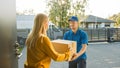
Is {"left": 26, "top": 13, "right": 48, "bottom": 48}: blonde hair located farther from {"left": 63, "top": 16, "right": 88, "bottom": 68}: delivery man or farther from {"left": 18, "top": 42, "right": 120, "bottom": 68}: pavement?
{"left": 18, "top": 42, "right": 120, "bottom": 68}: pavement

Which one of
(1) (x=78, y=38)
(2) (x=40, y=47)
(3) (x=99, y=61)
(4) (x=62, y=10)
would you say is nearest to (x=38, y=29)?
(2) (x=40, y=47)

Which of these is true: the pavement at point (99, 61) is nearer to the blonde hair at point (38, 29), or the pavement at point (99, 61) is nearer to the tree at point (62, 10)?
the blonde hair at point (38, 29)

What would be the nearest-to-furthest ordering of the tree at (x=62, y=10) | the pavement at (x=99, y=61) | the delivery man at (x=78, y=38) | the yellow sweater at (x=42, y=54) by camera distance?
the yellow sweater at (x=42, y=54) < the delivery man at (x=78, y=38) < the pavement at (x=99, y=61) < the tree at (x=62, y=10)

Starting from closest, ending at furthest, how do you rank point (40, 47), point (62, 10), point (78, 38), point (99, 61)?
point (40, 47), point (78, 38), point (99, 61), point (62, 10)

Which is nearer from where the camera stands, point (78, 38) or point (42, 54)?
point (42, 54)

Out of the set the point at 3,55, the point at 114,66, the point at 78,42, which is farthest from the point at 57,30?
the point at 3,55

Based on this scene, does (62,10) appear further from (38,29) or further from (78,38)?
(38,29)

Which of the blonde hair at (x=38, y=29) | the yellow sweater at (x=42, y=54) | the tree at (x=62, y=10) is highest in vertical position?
the tree at (x=62, y=10)

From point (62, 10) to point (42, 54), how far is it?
45.8ft

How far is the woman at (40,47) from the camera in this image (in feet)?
6.47

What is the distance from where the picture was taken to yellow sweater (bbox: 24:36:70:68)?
1.97m

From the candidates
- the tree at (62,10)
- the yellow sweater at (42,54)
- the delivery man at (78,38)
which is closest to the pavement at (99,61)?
the delivery man at (78,38)

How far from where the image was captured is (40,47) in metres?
1.97

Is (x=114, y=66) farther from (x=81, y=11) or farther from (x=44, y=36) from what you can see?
(x=81, y=11)
